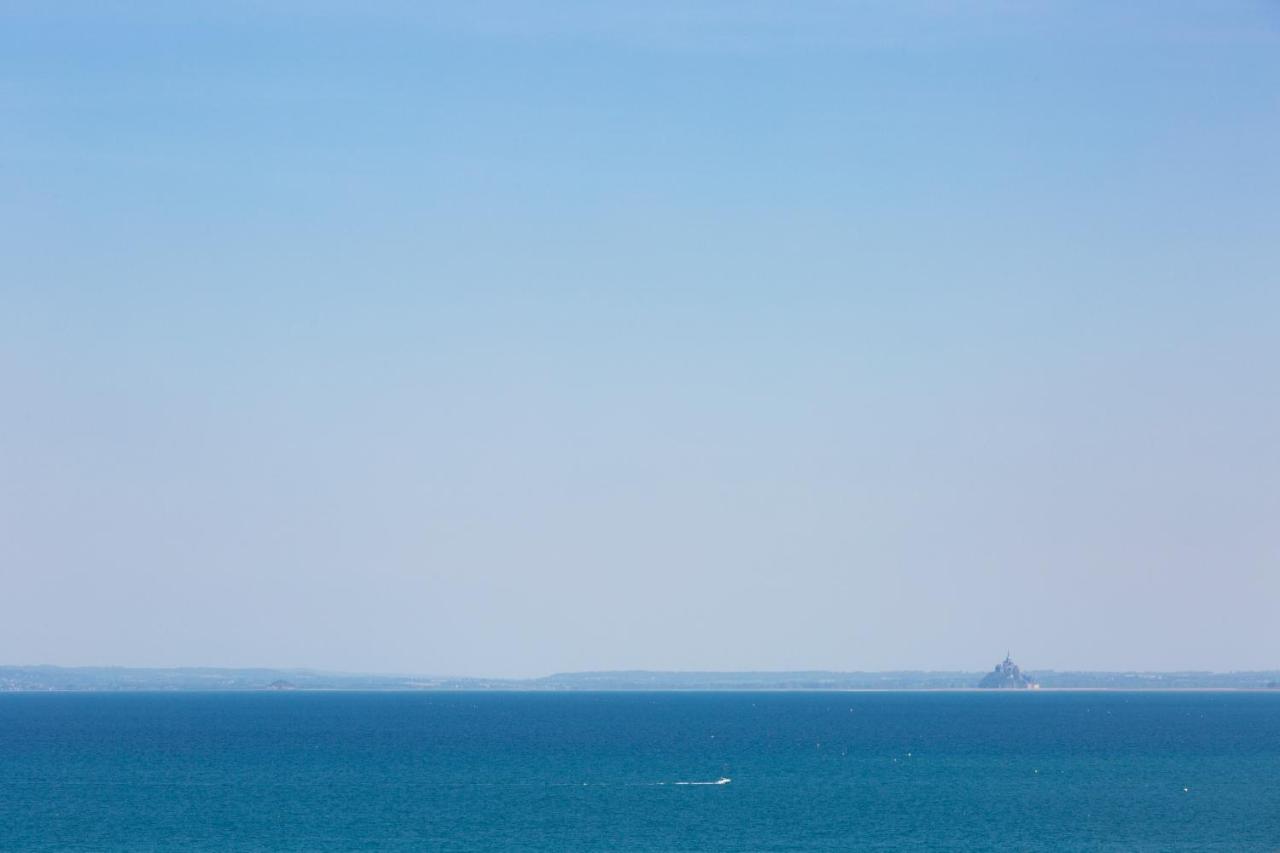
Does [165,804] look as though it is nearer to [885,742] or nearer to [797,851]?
[797,851]

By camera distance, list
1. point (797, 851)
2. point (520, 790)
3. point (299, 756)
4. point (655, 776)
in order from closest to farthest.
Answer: point (797, 851) < point (520, 790) < point (655, 776) < point (299, 756)

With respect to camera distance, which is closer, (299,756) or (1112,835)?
(1112,835)

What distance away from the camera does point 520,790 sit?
11944 cm

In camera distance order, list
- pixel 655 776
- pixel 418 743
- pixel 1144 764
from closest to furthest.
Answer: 1. pixel 655 776
2. pixel 1144 764
3. pixel 418 743

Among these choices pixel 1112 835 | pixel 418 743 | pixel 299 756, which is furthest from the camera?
pixel 418 743

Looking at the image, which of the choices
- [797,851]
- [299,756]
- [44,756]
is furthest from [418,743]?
[797,851]

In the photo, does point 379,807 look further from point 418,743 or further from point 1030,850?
point 418,743

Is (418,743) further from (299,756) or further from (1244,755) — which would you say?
(1244,755)

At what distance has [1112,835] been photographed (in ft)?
311

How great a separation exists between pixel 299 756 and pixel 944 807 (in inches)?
2860

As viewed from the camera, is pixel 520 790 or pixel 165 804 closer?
pixel 165 804

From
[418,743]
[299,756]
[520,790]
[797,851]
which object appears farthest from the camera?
[418,743]

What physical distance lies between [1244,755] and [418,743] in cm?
8251

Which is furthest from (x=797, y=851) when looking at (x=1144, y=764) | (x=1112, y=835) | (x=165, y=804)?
(x=1144, y=764)
